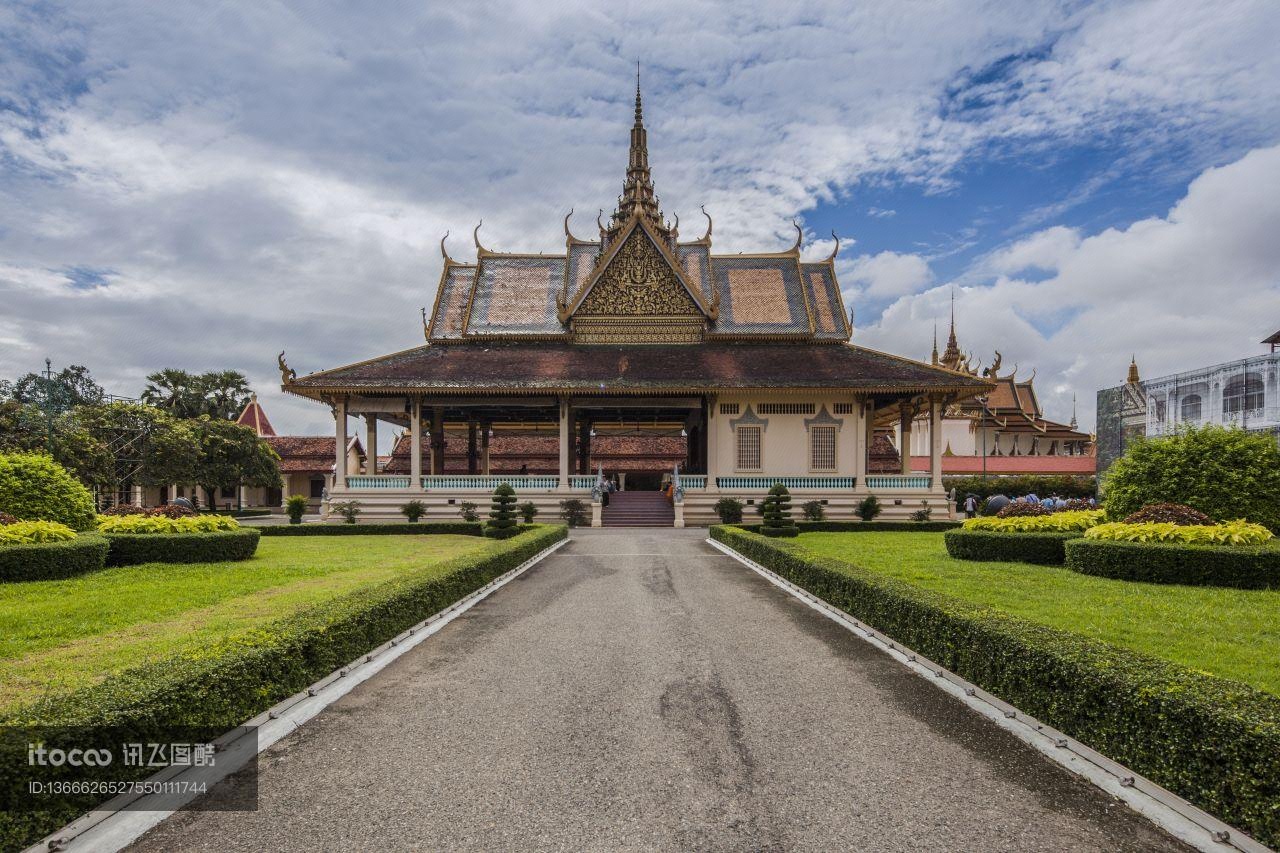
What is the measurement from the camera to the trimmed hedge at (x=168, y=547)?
525 inches

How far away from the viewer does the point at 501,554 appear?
13195mm

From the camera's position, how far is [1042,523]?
14.1 metres

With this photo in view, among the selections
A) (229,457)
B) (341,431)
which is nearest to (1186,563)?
(341,431)

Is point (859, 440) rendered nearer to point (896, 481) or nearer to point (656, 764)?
point (896, 481)

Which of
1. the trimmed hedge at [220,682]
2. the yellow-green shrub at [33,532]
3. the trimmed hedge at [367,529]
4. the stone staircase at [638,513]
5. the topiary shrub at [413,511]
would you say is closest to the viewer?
the trimmed hedge at [220,682]

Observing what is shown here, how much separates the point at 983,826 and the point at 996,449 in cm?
5402

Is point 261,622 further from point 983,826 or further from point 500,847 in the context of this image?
point 983,826

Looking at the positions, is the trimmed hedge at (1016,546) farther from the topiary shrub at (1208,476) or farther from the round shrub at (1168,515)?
the topiary shrub at (1208,476)

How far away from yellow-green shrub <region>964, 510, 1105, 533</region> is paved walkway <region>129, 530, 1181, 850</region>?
811cm

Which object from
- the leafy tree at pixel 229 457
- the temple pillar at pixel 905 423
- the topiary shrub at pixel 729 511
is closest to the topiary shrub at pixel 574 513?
the topiary shrub at pixel 729 511

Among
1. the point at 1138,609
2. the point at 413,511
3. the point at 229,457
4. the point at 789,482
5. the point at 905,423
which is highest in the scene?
the point at 905,423

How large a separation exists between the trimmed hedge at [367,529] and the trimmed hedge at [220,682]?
14.1 metres

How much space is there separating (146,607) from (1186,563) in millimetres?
14132

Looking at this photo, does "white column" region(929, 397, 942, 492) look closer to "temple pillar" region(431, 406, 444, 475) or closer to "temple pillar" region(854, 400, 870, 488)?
"temple pillar" region(854, 400, 870, 488)
